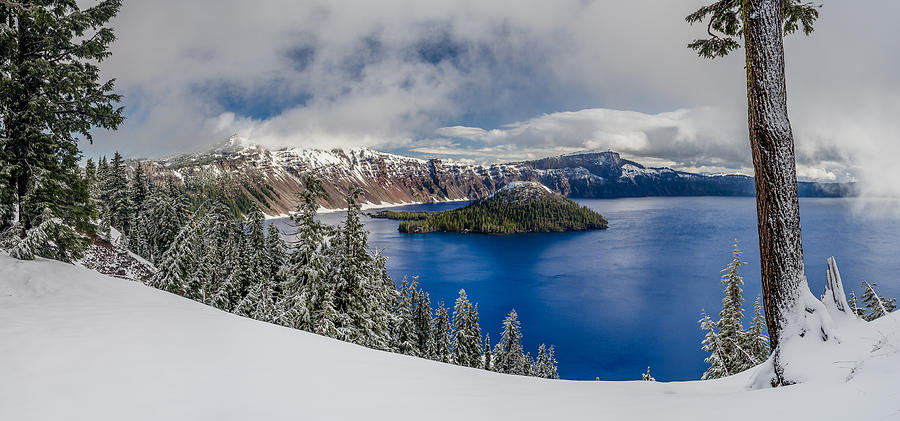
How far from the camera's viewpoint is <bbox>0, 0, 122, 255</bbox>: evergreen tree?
9.55 m

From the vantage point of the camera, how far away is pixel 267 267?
82.4 feet

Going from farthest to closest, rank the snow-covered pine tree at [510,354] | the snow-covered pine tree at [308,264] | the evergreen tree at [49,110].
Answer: the snow-covered pine tree at [510,354], the snow-covered pine tree at [308,264], the evergreen tree at [49,110]

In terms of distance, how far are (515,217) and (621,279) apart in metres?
84.2

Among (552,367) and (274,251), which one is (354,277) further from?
(552,367)

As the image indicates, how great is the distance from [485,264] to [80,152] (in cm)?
7534

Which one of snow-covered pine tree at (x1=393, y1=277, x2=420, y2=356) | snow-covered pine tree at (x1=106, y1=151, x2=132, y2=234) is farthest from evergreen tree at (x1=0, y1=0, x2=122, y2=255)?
snow-covered pine tree at (x1=106, y1=151, x2=132, y2=234)

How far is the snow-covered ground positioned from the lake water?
3287 cm

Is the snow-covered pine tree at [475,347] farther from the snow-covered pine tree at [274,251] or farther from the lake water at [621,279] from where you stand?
the snow-covered pine tree at [274,251]

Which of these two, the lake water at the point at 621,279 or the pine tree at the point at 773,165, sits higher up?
the pine tree at the point at 773,165

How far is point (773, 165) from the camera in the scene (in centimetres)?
469

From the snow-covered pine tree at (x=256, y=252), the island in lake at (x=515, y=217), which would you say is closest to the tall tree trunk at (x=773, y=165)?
the snow-covered pine tree at (x=256, y=252)

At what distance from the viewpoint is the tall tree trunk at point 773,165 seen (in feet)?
15.2

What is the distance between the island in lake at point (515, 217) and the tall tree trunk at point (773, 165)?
131 metres

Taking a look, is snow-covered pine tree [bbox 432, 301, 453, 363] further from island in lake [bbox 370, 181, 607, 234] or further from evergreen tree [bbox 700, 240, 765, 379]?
island in lake [bbox 370, 181, 607, 234]
